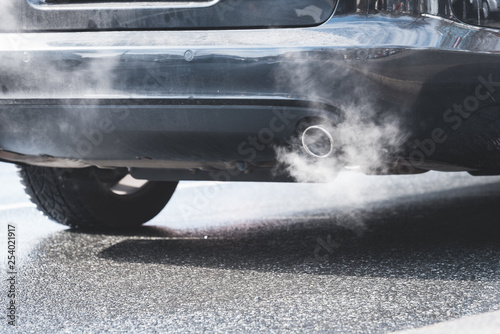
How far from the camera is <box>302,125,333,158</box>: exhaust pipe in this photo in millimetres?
2513

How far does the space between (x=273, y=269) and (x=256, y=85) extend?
28.7 inches

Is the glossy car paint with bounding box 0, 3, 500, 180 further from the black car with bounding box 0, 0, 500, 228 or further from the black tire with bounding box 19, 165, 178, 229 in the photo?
the black tire with bounding box 19, 165, 178, 229

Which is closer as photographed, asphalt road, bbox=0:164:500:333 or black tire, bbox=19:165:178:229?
asphalt road, bbox=0:164:500:333

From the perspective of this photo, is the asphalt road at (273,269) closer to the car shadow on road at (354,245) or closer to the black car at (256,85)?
the car shadow on road at (354,245)

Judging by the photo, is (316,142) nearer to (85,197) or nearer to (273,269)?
(273,269)

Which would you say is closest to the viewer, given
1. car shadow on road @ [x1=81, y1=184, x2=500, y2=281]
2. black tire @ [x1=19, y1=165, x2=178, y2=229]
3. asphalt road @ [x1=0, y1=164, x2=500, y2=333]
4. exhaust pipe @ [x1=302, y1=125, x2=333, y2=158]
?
asphalt road @ [x1=0, y1=164, x2=500, y2=333]

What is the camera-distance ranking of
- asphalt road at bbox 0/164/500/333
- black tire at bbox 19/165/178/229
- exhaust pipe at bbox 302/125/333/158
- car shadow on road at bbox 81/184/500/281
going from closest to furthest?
asphalt road at bbox 0/164/500/333 < exhaust pipe at bbox 302/125/333/158 < car shadow on road at bbox 81/184/500/281 < black tire at bbox 19/165/178/229

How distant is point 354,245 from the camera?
10.9 ft

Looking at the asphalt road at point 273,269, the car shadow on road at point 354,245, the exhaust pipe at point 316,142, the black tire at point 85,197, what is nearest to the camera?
the asphalt road at point 273,269

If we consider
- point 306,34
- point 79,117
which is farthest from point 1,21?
point 306,34

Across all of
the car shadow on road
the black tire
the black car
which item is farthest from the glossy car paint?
the black tire

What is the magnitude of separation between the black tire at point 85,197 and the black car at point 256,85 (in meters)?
0.65

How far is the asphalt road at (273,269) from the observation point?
2352 mm

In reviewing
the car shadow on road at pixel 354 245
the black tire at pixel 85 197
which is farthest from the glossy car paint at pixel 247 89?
the black tire at pixel 85 197
